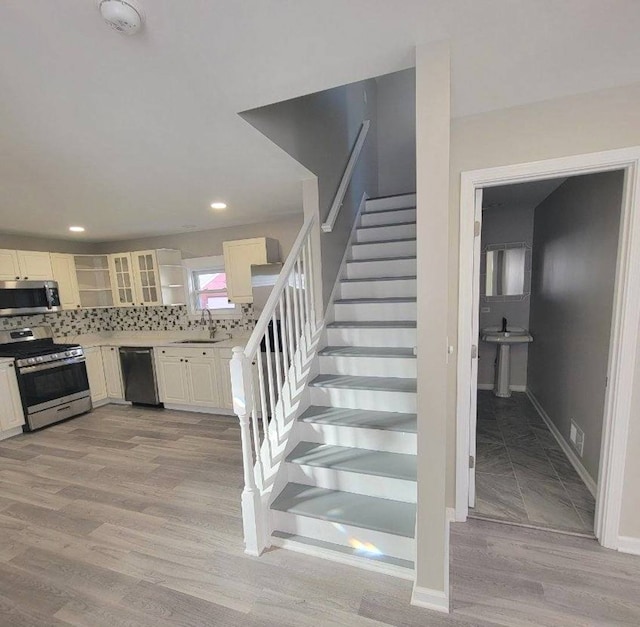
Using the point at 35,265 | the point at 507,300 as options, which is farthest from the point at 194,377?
the point at 507,300

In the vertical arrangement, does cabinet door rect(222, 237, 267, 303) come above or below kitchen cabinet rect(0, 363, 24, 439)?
above

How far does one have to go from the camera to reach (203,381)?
4.12 meters

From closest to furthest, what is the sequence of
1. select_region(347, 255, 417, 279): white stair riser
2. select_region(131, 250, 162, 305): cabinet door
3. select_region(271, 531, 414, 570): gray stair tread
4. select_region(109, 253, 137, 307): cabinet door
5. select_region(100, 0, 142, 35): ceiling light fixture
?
select_region(100, 0, 142, 35): ceiling light fixture
select_region(271, 531, 414, 570): gray stair tread
select_region(347, 255, 417, 279): white stair riser
select_region(131, 250, 162, 305): cabinet door
select_region(109, 253, 137, 307): cabinet door

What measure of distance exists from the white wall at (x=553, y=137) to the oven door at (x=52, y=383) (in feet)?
15.2

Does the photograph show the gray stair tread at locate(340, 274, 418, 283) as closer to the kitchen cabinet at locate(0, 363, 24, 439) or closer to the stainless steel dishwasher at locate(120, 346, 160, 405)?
the stainless steel dishwasher at locate(120, 346, 160, 405)

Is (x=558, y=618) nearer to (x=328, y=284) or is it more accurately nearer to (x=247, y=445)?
(x=247, y=445)

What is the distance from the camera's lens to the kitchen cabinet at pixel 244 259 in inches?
159

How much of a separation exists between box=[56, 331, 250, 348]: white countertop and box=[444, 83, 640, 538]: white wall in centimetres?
308

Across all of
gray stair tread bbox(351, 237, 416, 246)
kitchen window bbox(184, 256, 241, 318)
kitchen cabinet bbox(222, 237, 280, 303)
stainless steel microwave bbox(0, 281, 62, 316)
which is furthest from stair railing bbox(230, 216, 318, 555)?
stainless steel microwave bbox(0, 281, 62, 316)

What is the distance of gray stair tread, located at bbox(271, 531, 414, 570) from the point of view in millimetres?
1768

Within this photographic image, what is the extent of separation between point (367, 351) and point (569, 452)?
189 centimetres

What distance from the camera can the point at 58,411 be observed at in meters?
4.08

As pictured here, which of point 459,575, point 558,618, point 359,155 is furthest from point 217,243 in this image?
point 558,618

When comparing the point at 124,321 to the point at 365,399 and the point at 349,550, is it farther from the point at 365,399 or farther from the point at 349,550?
the point at 349,550
